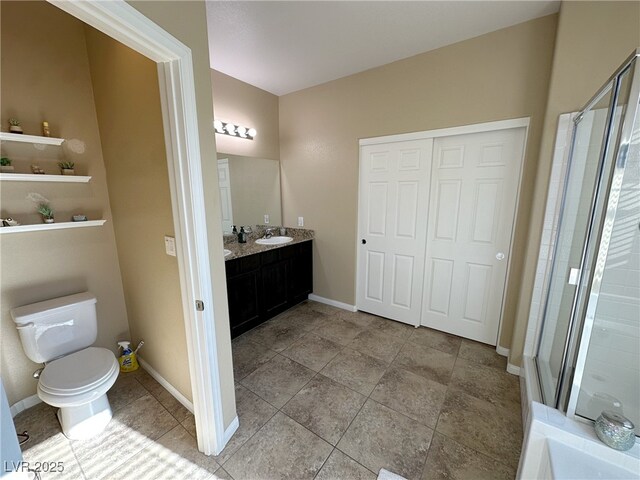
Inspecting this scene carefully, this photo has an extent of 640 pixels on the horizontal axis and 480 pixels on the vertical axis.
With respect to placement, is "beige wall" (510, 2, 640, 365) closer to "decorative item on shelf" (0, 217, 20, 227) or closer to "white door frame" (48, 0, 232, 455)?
"white door frame" (48, 0, 232, 455)

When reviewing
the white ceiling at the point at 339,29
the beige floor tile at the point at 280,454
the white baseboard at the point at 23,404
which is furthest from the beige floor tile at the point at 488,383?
the white baseboard at the point at 23,404

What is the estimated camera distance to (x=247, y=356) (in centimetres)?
235

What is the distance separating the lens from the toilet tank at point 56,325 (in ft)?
5.21

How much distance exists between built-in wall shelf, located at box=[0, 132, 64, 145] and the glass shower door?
320 centimetres

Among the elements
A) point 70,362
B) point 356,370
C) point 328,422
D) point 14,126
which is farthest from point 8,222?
point 356,370

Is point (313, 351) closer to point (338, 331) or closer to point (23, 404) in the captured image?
point (338, 331)

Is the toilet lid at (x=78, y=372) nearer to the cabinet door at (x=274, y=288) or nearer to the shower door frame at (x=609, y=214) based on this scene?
the cabinet door at (x=274, y=288)

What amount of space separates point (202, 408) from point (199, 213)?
106 cm

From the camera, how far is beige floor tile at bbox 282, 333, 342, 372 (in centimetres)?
226

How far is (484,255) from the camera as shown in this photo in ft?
7.83

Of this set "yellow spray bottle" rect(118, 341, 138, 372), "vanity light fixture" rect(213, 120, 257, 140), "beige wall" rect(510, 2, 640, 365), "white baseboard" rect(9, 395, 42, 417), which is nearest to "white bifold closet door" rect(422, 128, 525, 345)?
"beige wall" rect(510, 2, 640, 365)

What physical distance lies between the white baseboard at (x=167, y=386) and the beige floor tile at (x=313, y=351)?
2.75ft

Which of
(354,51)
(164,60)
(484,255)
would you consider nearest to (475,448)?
(484,255)

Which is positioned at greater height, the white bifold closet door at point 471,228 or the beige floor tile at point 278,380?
the white bifold closet door at point 471,228
